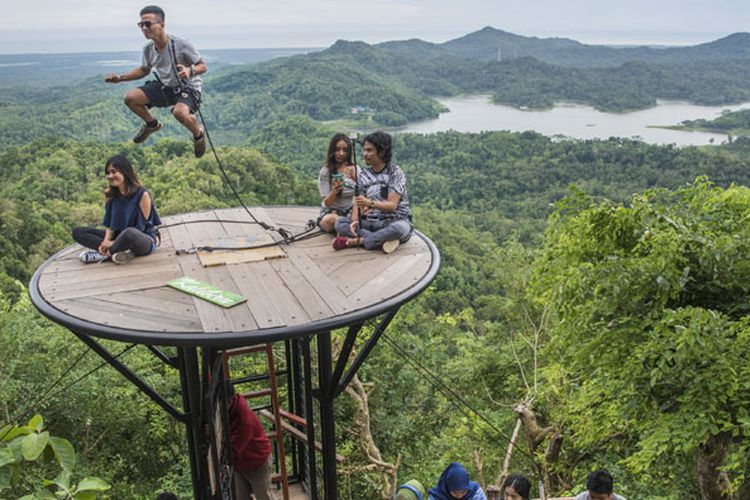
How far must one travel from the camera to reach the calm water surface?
81.1 metres

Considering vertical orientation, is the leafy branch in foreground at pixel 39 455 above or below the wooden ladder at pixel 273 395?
above

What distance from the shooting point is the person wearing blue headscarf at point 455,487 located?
365 centimetres

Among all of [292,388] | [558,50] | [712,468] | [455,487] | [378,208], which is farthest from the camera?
[558,50]

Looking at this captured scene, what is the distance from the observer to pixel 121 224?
411cm

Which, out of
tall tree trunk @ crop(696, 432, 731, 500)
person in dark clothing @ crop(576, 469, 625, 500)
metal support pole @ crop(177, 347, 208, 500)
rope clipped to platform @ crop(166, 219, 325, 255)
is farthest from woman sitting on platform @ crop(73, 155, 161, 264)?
tall tree trunk @ crop(696, 432, 731, 500)


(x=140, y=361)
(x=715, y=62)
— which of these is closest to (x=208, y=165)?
(x=140, y=361)

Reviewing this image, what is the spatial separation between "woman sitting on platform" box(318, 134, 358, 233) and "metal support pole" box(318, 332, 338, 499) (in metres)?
1.09

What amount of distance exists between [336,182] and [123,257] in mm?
1543

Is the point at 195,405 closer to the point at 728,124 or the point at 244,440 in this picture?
the point at 244,440

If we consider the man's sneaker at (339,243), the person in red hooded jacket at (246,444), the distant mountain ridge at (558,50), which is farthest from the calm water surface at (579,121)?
the person in red hooded jacket at (246,444)

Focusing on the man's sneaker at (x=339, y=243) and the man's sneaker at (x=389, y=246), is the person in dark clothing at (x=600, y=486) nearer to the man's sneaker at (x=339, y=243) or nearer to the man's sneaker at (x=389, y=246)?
the man's sneaker at (x=389, y=246)

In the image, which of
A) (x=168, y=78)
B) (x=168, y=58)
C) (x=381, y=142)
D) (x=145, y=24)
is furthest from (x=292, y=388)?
(x=145, y=24)

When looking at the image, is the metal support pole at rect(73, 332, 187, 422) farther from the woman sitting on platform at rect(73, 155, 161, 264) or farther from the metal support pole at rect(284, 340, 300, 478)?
the metal support pole at rect(284, 340, 300, 478)

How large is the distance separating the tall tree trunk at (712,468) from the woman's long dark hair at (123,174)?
5444mm
